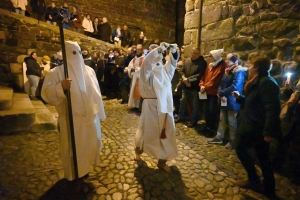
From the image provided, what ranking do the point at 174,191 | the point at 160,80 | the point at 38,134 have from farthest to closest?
the point at 38,134
the point at 160,80
the point at 174,191

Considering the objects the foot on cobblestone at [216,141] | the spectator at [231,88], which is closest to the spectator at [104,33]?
the spectator at [231,88]

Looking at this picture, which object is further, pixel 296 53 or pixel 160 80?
pixel 296 53

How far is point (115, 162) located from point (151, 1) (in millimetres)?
15396

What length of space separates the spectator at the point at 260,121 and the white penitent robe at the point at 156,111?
3.28 feet

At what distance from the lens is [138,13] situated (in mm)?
16062

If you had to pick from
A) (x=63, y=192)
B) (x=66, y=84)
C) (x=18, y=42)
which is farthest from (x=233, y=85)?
(x=18, y=42)

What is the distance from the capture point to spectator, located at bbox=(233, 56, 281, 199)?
2680 millimetres

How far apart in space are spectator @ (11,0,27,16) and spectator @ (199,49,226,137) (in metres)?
8.46

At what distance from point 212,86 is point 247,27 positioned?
1.38 meters

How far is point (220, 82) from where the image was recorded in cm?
477

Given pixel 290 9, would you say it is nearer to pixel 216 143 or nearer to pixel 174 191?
pixel 216 143

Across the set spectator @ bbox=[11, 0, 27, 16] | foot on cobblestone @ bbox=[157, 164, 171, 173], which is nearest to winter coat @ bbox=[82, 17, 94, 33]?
spectator @ bbox=[11, 0, 27, 16]

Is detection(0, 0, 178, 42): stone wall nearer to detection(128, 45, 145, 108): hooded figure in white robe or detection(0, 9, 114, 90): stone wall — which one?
detection(0, 9, 114, 90): stone wall

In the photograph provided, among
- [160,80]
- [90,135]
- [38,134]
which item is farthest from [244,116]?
[38,134]
